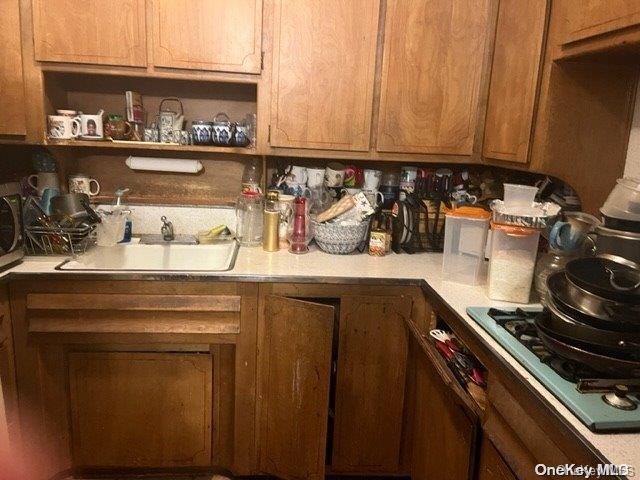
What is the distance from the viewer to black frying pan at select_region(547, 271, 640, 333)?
0.97 m

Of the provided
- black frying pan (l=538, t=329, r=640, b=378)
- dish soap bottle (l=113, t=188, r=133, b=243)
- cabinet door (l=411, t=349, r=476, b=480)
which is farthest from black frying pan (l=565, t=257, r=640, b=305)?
dish soap bottle (l=113, t=188, r=133, b=243)

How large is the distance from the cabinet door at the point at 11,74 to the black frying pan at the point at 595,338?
193 centimetres

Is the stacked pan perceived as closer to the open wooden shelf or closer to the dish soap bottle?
the open wooden shelf

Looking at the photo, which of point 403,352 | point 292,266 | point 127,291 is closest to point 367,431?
point 403,352

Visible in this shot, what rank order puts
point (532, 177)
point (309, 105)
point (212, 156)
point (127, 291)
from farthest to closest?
point (212, 156)
point (532, 177)
point (309, 105)
point (127, 291)

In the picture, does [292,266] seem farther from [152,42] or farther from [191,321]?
[152,42]

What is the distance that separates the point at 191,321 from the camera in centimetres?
169

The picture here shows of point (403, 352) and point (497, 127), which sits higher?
point (497, 127)

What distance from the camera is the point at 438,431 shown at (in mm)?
1475

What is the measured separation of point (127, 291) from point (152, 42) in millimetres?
946

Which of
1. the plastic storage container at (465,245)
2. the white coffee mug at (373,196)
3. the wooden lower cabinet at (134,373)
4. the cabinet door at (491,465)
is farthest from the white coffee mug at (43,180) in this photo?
the cabinet door at (491,465)

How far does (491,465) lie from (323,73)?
147 cm

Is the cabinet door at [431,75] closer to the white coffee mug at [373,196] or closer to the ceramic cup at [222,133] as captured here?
the white coffee mug at [373,196]

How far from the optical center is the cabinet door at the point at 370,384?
1.73 meters
